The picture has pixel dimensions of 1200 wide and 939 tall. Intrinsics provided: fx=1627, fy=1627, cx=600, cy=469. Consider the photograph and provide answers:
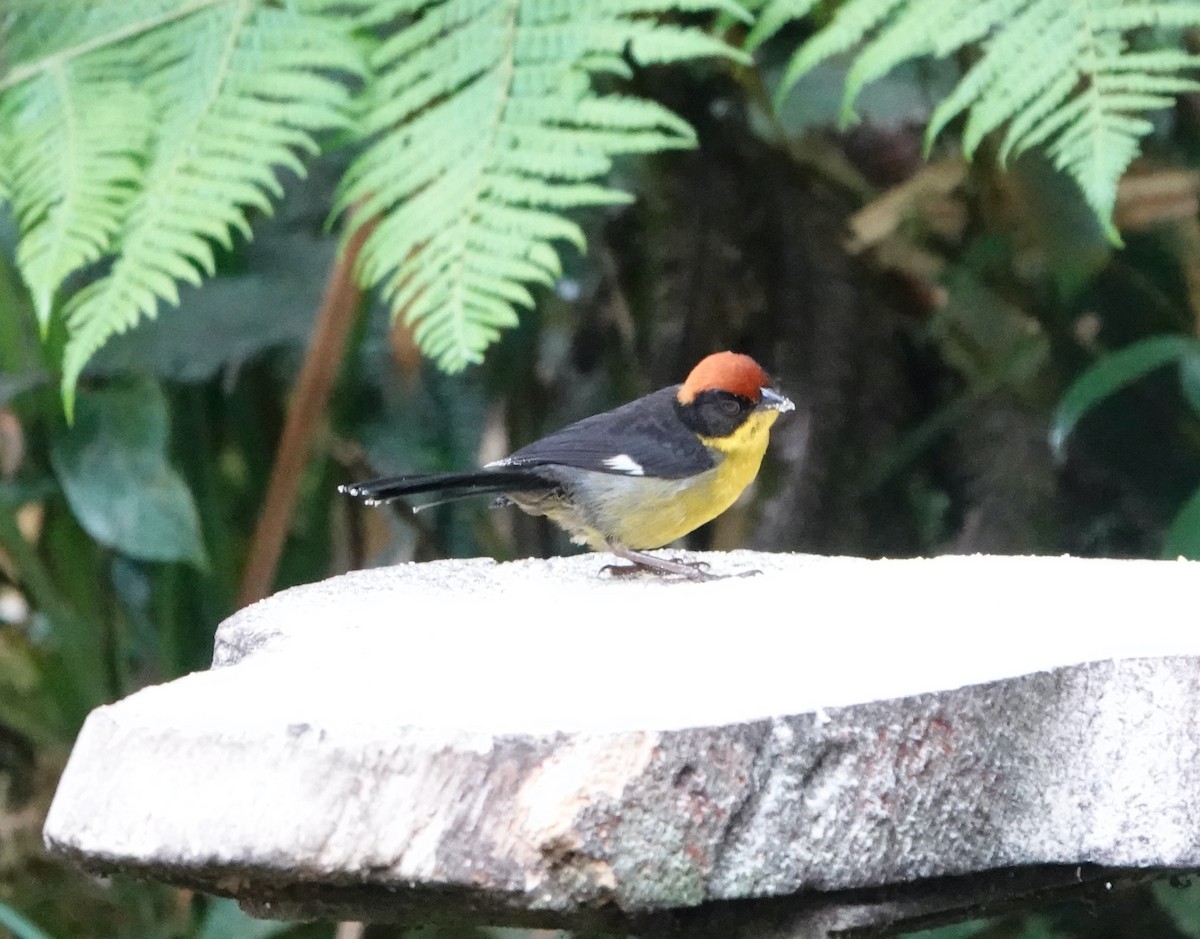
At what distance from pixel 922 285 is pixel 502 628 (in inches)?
76.2

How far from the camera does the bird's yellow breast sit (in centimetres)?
229

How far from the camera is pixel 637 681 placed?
141cm

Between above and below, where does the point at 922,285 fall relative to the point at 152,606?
above

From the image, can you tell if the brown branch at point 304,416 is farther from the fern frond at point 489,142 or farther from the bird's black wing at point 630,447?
the bird's black wing at point 630,447

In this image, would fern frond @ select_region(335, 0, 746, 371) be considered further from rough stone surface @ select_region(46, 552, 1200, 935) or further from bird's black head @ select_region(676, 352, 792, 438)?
rough stone surface @ select_region(46, 552, 1200, 935)

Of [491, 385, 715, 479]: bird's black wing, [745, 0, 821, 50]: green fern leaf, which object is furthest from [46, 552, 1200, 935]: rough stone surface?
[745, 0, 821, 50]: green fern leaf

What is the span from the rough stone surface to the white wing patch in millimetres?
629

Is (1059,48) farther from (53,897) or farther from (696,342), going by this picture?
(53,897)

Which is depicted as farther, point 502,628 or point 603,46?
point 603,46

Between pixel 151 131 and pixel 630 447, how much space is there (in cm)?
89

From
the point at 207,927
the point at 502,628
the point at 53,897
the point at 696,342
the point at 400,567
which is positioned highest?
the point at 502,628

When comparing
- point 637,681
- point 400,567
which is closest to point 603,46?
point 400,567

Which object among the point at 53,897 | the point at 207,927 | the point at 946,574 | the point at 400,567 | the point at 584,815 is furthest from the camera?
the point at 53,897

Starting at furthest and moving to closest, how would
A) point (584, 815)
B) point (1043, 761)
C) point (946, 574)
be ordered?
point (946, 574) < point (1043, 761) < point (584, 815)
